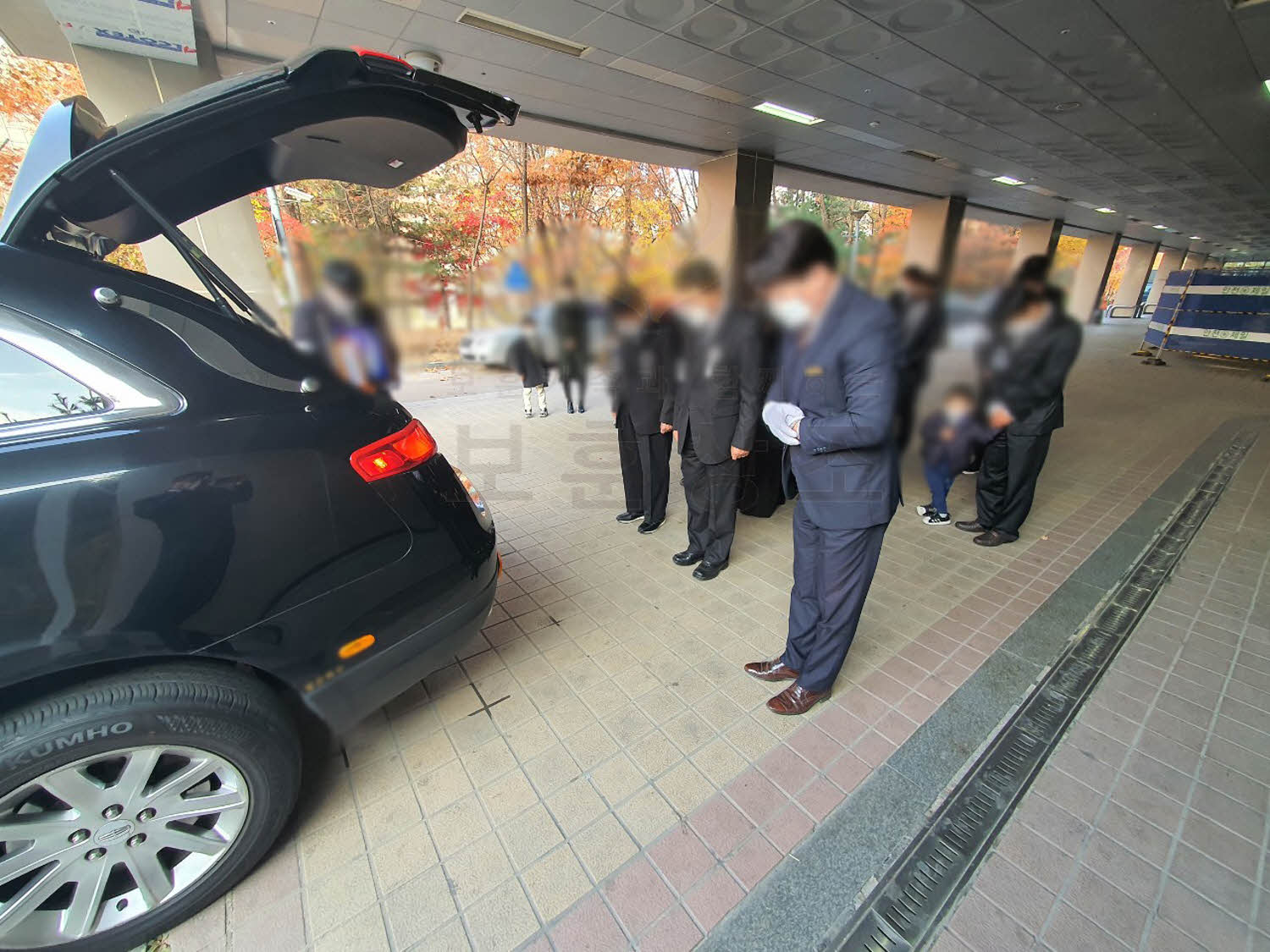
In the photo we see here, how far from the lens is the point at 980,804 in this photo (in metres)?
1.55

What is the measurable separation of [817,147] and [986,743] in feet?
25.9

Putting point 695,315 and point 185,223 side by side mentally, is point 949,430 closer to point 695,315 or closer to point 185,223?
point 695,315

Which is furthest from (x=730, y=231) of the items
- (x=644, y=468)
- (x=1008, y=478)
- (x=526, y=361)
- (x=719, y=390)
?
(x=1008, y=478)

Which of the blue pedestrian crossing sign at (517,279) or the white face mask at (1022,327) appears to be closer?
the blue pedestrian crossing sign at (517,279)

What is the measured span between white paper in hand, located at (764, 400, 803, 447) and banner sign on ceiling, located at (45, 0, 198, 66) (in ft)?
15.6

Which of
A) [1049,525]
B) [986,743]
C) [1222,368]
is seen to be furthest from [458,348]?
[1222,368]

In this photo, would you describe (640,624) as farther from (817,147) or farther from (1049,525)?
(817,147)

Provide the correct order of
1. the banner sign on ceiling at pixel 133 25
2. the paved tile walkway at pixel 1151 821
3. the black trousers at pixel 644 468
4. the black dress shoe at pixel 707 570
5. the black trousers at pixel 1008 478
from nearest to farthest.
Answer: the paved tile walkway at pixel 1151 821 < the black dress shoe at pixel 707 570 < the black trousers at pixel 1008 478 < the black trousers at pixel 644 468 < the banner sign on ceiling at pixel 133 25

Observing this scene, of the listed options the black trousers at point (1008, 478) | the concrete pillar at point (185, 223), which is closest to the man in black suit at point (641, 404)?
the concrete pillar at point (185, 223)

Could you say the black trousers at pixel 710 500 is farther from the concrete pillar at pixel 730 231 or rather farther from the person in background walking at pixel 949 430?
the concrete pillar at pixel 730 231

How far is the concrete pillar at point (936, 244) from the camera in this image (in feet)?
3.42

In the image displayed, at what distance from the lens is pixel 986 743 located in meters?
1.76

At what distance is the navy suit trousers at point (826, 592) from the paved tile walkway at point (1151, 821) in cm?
67

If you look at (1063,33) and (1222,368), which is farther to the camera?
(1222,368)
